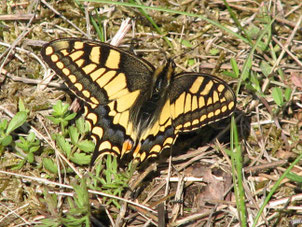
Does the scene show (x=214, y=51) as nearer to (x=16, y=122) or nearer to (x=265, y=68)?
(x=265, y=68)

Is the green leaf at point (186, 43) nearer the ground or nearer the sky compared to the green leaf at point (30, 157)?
nearer the sky

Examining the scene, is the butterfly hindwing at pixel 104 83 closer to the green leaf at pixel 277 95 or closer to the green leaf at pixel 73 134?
the green leaf at pixel 73 134

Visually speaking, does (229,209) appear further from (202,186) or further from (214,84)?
(214,84)

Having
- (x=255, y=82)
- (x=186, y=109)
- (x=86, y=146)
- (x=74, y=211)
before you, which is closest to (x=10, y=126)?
(x=86, y=146)

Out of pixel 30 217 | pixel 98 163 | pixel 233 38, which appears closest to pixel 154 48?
pixel 233 38

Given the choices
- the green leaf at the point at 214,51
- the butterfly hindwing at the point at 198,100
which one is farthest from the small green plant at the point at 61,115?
the green leaf at the point at 214,51
